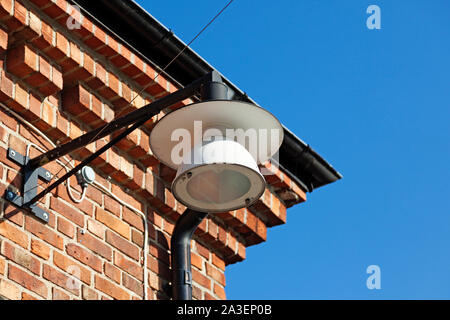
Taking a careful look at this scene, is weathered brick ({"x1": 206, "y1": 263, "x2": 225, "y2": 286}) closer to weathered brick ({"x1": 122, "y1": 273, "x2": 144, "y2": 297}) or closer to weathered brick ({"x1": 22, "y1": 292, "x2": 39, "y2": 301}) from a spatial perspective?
weathered brick ({"x1": 122, "y1": 273, "x2": 144, "y2": 297})

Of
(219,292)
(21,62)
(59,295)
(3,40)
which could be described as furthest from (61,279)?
(219,292)

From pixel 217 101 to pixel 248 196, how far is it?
417 millimetres

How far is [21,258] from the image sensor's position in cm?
504

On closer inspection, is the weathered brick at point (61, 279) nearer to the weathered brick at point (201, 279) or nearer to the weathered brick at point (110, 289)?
the weathered brick at point (110, 289)

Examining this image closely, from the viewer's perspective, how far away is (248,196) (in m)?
4.74

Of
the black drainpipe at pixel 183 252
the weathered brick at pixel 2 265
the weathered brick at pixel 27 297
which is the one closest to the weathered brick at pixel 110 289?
the black drainpipe at pixel 183 252

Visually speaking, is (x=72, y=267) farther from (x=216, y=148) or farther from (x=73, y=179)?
(x=216, y=148)

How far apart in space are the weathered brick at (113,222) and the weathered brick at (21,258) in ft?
1.88

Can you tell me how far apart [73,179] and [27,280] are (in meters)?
0.70

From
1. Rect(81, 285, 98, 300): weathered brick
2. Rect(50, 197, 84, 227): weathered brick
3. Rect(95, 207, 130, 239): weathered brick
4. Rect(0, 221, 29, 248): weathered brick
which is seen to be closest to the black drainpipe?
Rect(95, 207, 130, 239): weathered brick

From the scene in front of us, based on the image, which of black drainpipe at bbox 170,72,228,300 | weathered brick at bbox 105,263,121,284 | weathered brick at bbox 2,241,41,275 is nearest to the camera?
weathered brick at bbox 2,241,41,275

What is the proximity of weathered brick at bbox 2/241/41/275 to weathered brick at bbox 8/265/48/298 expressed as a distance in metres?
0.04

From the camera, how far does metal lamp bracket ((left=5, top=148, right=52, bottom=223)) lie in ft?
17.0

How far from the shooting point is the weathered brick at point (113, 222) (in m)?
5.62
